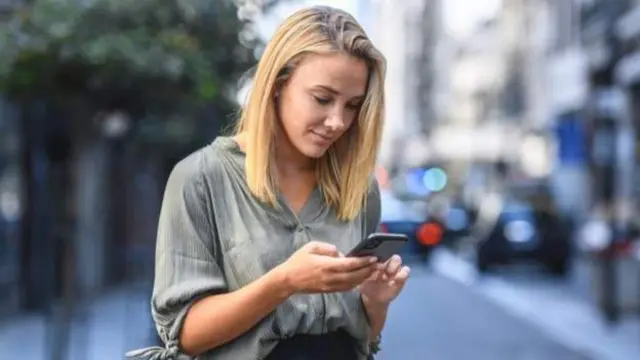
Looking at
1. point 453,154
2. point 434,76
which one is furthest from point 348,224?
point 434,76

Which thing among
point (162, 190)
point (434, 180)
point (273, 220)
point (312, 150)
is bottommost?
point (434, 180)

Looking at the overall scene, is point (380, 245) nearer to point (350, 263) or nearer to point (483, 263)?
point (350, 263)

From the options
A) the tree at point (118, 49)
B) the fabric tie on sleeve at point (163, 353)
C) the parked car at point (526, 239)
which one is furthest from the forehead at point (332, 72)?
the parked car at point (526, 239)

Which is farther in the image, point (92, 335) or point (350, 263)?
point (92, 335)

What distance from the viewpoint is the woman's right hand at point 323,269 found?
2.61 m

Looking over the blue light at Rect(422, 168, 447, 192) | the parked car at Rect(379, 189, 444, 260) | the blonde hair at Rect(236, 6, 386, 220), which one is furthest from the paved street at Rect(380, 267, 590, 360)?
the blue light at Rect(422, 168, 447, 192)

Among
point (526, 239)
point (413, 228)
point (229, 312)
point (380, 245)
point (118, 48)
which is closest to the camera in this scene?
point (380, 245)

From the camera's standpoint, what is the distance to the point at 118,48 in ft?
39.5

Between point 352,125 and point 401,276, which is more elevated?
point 352,125

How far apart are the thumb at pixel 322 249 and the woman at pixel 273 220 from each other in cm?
12

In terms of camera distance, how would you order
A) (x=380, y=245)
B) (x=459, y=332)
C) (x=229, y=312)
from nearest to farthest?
(x=380, y=245) → (x=229, y=312) → (x=459, y=332)

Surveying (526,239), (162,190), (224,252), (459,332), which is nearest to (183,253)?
(224,252)

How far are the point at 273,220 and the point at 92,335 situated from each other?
619 inches

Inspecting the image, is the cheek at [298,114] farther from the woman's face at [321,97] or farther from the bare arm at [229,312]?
the bare arm at [229,312]
